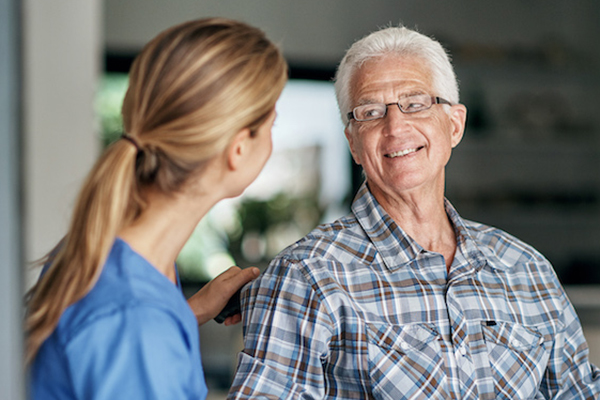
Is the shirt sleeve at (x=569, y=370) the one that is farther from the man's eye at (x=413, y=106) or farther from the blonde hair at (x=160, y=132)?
the blonde hair at (x=160, y=132)

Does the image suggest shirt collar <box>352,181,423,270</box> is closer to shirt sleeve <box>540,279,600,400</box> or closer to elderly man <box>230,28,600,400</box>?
elderly man <box>230,28,600,400</box>

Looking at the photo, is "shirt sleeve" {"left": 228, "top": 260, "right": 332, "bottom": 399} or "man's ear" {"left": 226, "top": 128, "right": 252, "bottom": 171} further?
"shirt sleeve" {"left": 228, "top": 260, "right": 332, "bottom": 399}

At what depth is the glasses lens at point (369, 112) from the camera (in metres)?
1.48

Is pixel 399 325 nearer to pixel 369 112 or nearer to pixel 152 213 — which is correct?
pixel 369 112

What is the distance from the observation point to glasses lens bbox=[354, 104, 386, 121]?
1479 mm

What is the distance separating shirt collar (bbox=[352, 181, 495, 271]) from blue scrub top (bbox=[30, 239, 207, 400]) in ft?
2.18

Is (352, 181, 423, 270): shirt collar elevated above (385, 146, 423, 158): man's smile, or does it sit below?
below

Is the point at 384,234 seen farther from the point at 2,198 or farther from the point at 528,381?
the point at 2,198

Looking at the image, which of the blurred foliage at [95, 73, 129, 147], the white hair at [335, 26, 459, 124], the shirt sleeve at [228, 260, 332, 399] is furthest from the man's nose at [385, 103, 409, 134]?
the blurred foliage at [95, 73, 129, 147]

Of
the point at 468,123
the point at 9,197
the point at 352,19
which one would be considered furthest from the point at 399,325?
the point at 352,19

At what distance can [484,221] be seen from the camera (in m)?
4.86

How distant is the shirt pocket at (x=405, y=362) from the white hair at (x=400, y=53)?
529 millimetres

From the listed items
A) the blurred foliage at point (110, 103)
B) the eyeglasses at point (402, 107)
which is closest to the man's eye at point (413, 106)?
the eyeglasses at point (402, 107)

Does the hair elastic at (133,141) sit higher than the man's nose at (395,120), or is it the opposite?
the hair elastic at (133,141)
